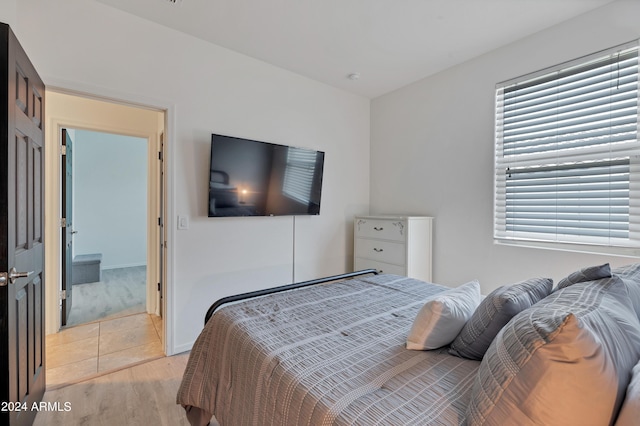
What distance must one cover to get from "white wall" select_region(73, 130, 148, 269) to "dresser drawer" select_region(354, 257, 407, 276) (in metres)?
4.91

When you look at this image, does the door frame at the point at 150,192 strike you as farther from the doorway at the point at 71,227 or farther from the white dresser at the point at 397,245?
the white dresser at the point at 397,245

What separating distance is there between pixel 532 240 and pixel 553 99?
3.98 feet

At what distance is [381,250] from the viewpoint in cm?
330

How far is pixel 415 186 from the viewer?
3486 millimetres

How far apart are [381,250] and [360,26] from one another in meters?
2.16

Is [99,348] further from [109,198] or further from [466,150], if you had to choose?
[109,198]

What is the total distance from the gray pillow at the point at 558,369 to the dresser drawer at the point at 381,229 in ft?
7.30

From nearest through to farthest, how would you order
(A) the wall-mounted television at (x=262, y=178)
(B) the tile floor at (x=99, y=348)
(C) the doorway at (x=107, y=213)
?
1. (B) the tile floor at (x=99, y=348)
2. (A) the wall-mounted television at (x=262, y=178)
3. (C) the doorway at (x=107, y=213)

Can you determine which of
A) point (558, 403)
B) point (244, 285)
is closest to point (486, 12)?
point (558, 403)

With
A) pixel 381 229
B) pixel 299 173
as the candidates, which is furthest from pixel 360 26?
pixel 381 229

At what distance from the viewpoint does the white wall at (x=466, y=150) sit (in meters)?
2.33

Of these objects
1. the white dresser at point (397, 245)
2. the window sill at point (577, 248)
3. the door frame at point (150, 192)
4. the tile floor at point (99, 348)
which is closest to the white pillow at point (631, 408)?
the window sill at point (577, 248)

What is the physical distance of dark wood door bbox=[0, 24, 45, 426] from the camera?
1333 millimetres

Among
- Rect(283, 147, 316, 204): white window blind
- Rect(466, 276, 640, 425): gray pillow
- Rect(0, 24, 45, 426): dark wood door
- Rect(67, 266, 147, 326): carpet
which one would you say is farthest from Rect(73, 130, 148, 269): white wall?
Rect(466, 276, 640, 425): gray pillow
